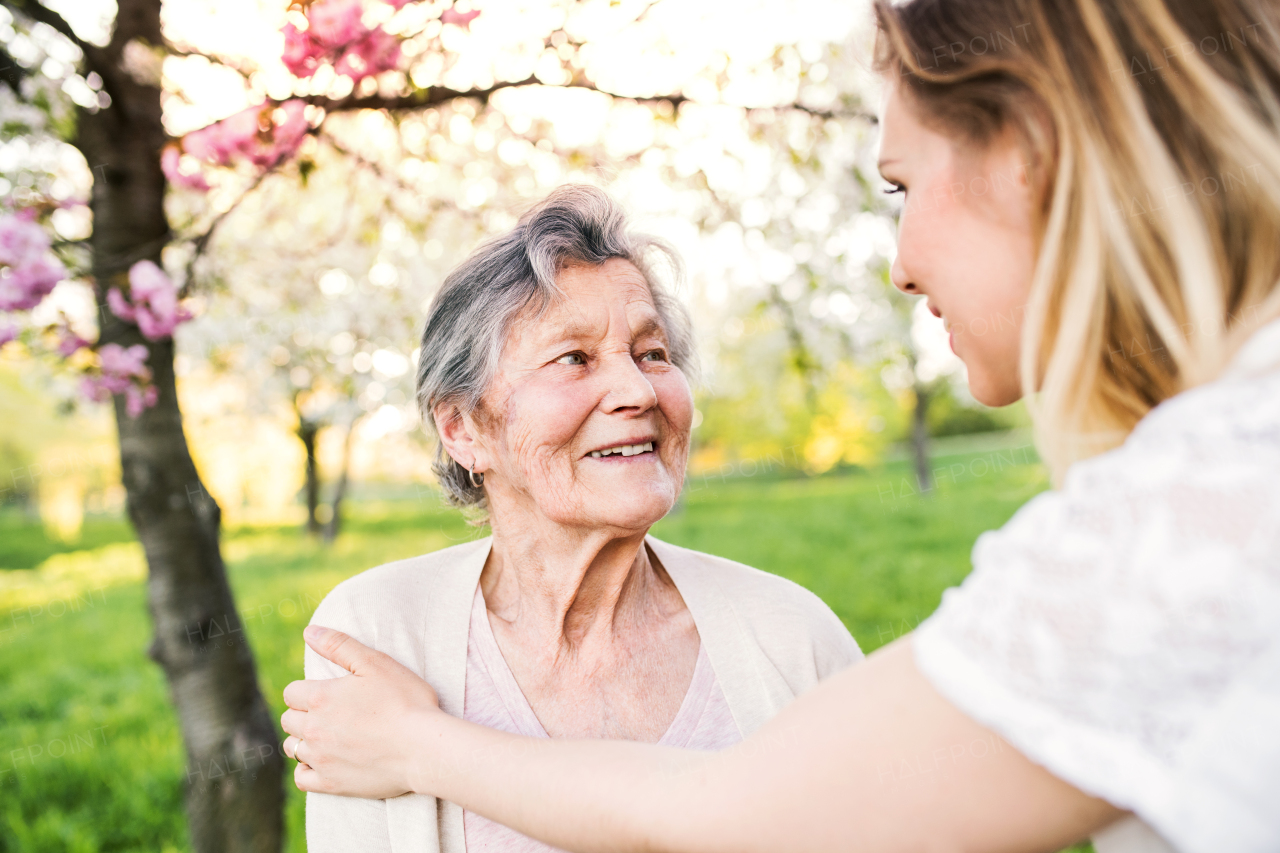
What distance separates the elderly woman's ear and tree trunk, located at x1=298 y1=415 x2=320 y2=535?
14.7m

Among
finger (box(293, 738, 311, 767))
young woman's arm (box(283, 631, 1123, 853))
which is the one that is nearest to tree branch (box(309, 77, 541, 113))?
finger (box(293, 738, 311, 767))

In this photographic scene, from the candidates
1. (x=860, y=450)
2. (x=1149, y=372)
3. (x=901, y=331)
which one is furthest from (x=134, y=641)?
(x=860, y=450)

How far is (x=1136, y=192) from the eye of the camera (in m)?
0.94

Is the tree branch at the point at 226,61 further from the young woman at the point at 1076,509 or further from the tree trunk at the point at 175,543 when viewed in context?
the young woman at the point at 1076,509

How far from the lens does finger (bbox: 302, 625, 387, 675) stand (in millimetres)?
1806

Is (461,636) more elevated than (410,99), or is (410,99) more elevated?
(410,99)

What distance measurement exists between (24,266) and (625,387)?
2157mm

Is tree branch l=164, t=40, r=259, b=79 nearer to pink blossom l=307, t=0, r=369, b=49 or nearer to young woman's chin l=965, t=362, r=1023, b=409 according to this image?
pink blossom l=307, t=0, r=369, b=49

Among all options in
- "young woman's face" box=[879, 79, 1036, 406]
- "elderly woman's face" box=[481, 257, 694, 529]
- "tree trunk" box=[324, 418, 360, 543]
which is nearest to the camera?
"young woman's face" box=[879, 79, 1036, 406]

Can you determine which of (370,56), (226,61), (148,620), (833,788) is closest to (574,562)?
(833,788)

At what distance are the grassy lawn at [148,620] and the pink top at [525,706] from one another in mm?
1050

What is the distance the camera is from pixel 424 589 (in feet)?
7.53

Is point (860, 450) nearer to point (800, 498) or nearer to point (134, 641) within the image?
point (800, 498)

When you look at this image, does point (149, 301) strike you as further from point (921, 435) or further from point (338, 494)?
point (921, 435)
